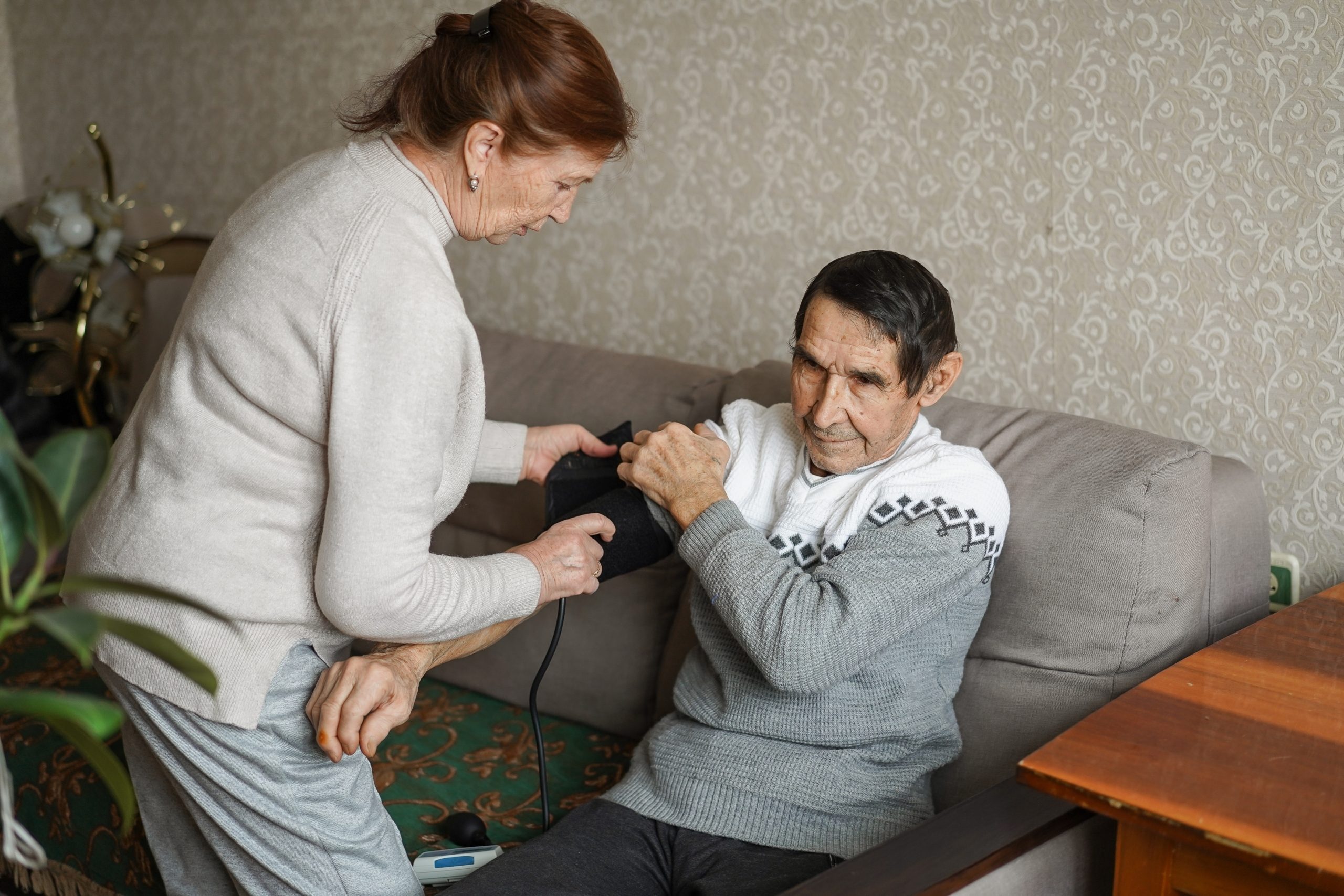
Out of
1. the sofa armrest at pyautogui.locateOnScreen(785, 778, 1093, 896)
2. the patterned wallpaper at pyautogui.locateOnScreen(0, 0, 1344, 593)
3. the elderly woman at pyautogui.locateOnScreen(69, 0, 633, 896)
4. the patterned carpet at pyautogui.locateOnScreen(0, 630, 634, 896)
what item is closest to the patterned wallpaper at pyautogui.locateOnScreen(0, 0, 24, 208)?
the patterned wallpaper at pyautogui.locateOnScreen(0, 0, 1344, 593)

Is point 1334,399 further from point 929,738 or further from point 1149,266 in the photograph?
point 929,738

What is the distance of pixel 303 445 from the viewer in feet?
4.06

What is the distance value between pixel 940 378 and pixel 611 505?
0.48 metres

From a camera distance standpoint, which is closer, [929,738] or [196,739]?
[196,739]

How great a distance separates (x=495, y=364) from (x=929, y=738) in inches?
46.8

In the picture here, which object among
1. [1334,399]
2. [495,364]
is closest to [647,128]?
[495,364]

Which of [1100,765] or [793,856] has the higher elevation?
[1100,765]

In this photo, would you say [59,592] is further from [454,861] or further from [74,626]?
[454,861]

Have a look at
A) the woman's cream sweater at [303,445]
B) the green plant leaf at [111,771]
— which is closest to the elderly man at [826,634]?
the woman's cream sweater at [303,445]

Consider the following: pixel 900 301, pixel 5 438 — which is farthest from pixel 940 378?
pixel 5 438

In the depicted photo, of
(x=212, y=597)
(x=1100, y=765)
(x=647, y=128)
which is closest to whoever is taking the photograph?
(x=1100, y=765)

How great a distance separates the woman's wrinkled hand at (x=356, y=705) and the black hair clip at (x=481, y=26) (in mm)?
708

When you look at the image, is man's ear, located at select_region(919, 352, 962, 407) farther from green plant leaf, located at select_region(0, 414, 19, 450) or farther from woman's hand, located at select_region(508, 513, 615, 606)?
green plant leaf, located at select_region(0, 414, 19, 450)

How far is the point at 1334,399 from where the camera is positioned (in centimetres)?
166
